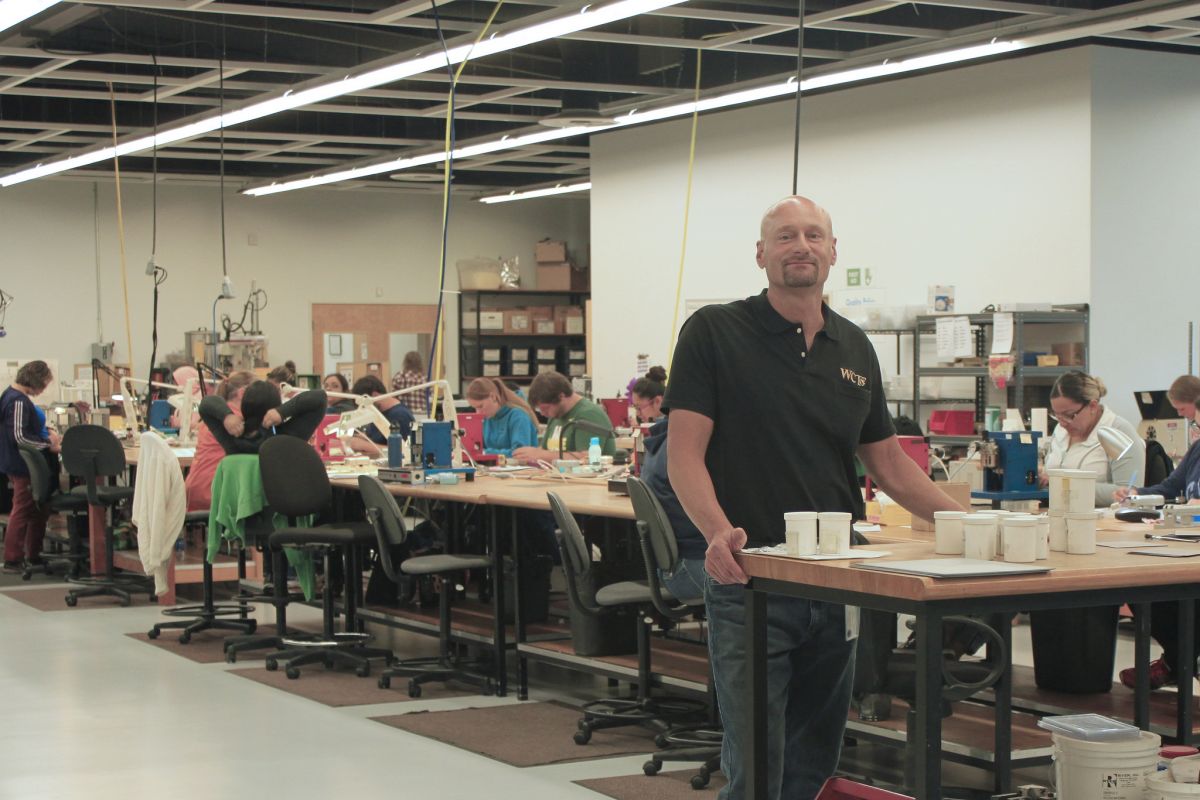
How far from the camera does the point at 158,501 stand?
748 centimetres

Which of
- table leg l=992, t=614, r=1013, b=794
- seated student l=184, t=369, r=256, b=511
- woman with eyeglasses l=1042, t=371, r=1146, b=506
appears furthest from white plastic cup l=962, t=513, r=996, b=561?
seated student l=184, t=369, r=256, b=511

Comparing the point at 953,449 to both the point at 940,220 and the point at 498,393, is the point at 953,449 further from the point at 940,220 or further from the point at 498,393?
the point at 498,393

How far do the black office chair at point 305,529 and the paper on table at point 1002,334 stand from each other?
14.2 ft

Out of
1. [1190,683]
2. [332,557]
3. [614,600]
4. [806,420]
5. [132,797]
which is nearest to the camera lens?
[806,420]

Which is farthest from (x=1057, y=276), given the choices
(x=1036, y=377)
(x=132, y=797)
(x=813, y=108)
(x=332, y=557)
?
(x=132, y=797)

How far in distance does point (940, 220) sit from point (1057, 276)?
105 centimetres

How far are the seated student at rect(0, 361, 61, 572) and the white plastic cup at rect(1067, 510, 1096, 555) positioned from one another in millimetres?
7589

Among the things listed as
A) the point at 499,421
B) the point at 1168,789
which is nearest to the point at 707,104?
the point at 499,421

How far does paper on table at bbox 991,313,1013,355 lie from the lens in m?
9.03

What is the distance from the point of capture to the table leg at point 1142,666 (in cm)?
400

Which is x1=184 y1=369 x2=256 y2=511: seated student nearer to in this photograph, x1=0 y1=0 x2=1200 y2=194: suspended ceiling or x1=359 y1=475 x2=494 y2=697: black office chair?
x1=359 y1=475 x2=494 y2=697: black office chair

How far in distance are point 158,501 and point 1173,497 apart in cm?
466

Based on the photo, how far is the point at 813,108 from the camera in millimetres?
11078

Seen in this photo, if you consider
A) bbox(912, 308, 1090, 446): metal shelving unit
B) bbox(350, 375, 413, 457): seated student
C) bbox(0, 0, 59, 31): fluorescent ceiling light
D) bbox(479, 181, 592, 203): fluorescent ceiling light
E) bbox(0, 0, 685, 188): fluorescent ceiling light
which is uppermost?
bbox(479, 181, 592, 203): fluorescent ceiling light
